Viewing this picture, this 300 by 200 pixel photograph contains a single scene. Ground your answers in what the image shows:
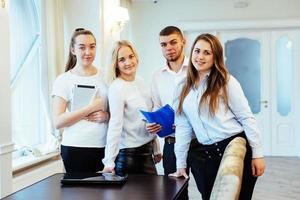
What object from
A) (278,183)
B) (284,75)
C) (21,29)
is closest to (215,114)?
(21,29)

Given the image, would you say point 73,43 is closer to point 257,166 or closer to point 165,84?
point 165,84

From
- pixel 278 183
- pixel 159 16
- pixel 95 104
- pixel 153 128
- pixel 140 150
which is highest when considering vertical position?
pixel 159 16

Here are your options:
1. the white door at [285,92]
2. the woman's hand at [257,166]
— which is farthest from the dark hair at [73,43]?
the white door at [285,92]

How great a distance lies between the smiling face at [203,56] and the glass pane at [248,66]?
5.37 metres

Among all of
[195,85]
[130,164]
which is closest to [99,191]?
[130,164]

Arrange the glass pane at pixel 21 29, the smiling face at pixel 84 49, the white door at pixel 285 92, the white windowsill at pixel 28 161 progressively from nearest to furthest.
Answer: the smiling face at pixel 84 49, the white windowsill at pixel 28 161, the glass pane at pixel 21 29, the white door at pixel 285 92

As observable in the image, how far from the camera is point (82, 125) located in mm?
2271

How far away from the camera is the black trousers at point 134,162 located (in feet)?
7.14

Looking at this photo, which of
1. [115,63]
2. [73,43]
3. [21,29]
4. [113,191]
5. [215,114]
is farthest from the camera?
[21,29]

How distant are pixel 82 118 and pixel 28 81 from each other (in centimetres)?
197

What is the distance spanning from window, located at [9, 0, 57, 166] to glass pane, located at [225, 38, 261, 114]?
408 cm

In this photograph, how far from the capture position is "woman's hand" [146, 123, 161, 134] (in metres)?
2.22

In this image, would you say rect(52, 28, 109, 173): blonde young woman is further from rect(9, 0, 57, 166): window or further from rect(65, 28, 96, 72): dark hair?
rect(9, 0, 57, 166): window

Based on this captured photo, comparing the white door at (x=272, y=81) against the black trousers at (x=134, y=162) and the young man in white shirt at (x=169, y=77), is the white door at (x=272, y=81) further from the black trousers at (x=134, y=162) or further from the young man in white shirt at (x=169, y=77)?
the black trousers at (x=134, y=162)
